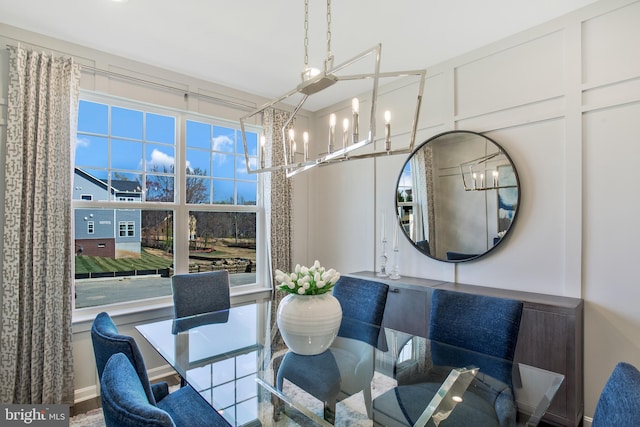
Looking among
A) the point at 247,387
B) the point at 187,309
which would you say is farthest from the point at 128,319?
the point at 247,387

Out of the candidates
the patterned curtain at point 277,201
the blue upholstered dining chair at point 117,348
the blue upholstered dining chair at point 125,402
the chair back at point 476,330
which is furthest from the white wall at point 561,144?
the blue upholstered dining chair at point 125,402

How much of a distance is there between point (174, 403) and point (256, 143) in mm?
2888

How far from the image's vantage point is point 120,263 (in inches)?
121

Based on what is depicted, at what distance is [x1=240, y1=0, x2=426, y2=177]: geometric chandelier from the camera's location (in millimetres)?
1428

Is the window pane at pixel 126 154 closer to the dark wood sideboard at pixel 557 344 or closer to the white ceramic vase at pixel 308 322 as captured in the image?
the white ceramic vase at pixel 308 322

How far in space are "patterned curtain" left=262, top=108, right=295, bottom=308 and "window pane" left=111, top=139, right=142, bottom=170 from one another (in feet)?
4.17

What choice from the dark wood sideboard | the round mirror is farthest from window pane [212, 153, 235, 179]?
the dark wood sideboard

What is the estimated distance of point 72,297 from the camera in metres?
2.64

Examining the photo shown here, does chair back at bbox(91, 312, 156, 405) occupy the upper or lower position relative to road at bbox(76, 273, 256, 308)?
upper

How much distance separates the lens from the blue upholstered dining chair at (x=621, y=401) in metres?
0.84

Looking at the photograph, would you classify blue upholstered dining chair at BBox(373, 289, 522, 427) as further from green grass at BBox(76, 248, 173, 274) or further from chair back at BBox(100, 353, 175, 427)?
green grass at BBox(76, 248, 173, 274)

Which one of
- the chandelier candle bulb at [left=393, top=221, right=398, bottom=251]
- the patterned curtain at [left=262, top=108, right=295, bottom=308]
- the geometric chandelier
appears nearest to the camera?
the geometric chandelier

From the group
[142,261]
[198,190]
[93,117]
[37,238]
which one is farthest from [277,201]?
[37,238]

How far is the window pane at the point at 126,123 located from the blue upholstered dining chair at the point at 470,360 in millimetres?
2906
